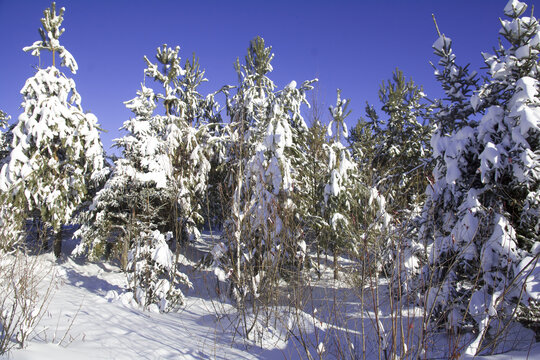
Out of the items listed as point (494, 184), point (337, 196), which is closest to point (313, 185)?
point (337, 196)

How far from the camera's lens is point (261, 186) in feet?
20.8

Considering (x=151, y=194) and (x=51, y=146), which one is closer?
(x=151, y=194)

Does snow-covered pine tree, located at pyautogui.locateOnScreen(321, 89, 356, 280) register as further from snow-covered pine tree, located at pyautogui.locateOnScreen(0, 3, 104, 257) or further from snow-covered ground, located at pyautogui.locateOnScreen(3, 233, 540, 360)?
snow-covered pine tree, located at pyautogui.locateOnScreen(0, 3, 104, 257)

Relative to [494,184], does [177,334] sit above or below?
below

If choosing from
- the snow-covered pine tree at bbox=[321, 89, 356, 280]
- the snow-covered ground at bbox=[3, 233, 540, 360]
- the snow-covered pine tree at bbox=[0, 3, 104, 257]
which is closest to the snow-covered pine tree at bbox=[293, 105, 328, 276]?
the snow-covered pine tree at bbox=[321, 89, 356, 280]

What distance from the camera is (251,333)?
6.17 m

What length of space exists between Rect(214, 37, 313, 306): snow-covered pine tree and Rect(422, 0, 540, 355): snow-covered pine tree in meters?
2.45

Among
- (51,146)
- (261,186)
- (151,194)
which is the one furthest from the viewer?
(51,146)

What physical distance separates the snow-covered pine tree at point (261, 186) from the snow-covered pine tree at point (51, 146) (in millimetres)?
5534

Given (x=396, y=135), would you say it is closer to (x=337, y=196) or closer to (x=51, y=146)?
(x=337, y=196)

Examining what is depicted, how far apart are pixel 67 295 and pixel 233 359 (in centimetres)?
539

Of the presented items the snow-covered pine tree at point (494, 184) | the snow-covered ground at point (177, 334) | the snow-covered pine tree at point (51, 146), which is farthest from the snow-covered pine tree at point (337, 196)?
the snow-covered pine tree at point (51, 146)

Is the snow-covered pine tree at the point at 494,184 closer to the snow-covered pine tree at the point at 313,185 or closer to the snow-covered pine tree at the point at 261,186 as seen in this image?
the snow-covered pine tree at the point at 261,186

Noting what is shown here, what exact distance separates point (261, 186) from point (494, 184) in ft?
13.0
